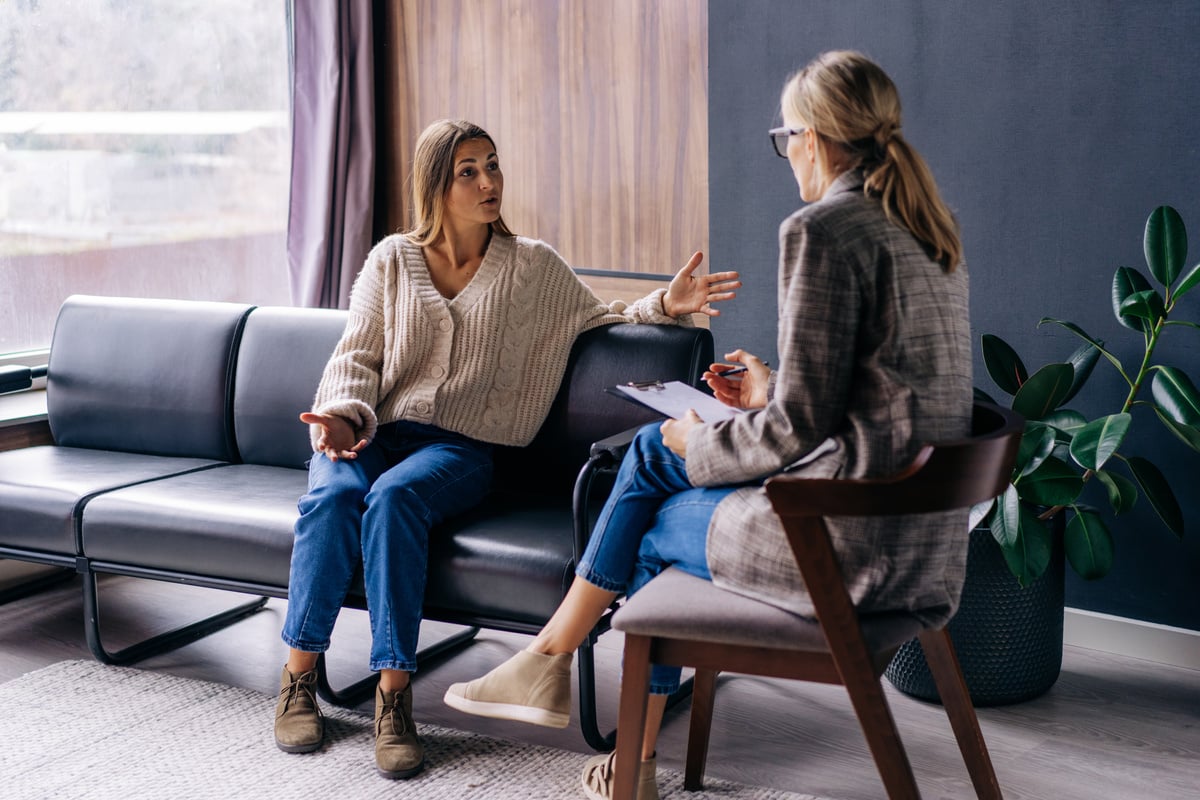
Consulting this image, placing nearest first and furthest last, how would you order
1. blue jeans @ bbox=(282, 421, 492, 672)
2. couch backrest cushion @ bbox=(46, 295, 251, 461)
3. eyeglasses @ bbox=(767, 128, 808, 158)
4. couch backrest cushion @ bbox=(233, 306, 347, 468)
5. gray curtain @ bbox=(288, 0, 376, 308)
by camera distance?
eyeglasses @ bbox=(767, 128, 808, 158) < blue jeans @ bbox=(282, 421, 492, 672) < couch backrest cushion @ bbox=(233, 306, 347, 468) < couch backrest cushion @ bbox=(46, 295, 251, 461) < gray curtain @ bbox=(288, 0, 376, 308)

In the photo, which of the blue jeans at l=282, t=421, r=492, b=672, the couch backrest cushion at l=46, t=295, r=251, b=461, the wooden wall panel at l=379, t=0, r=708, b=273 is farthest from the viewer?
the wooden wall panel at l=379, t=0, r=708, b=273

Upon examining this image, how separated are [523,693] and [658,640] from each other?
0.41m

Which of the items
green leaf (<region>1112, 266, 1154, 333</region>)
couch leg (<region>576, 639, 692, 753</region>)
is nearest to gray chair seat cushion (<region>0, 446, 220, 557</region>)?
couch leg (<region>576, 639, 692, 753</region>)

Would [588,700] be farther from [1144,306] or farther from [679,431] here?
[1144,306]

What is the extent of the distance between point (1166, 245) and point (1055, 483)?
518 millimetres

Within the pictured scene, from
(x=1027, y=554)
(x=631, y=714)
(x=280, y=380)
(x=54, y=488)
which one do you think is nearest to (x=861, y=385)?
(x=631, y=714)

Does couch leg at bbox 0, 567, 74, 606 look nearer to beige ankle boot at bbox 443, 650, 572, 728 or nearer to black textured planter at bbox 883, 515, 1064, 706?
beige ankle boot at bbox 443, 650, 572, 728

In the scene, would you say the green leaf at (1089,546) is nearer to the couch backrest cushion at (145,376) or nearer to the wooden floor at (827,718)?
the wooden floor at (827,718)

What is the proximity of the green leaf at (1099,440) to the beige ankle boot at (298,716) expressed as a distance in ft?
5.12

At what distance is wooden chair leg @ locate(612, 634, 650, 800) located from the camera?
5.71 feet

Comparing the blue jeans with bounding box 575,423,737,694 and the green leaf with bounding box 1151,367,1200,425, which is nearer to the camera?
the blue jeans with bounding box 575,423,737,694

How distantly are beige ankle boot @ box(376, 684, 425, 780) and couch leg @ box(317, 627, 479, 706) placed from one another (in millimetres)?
207

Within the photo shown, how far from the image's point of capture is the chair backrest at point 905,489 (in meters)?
1.51

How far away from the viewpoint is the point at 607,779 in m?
2.14
